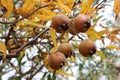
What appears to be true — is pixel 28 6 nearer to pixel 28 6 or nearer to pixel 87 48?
pixel 28 6

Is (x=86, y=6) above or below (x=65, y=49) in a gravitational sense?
above

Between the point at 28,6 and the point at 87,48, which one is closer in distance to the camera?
the point at 87,48

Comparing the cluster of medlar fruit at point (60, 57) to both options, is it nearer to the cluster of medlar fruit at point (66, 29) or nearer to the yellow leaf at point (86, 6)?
the cluster of medlar fruit at point (66, 29)

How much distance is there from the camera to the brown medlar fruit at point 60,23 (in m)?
0.91

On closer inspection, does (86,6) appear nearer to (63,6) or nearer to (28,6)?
(63,6)

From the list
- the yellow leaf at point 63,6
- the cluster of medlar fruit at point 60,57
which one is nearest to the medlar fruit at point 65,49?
the cluster of medlar fruit at point 60,57

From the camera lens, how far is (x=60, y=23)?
91 centimetres

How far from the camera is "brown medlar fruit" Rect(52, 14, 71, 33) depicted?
2.97 feet

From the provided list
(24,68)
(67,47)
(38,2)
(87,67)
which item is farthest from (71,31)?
(87,67)

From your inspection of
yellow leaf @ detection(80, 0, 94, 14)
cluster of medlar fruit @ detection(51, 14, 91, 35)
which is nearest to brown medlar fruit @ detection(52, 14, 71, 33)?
cluster of medlar fruit @ detection(51, 14, 91, 35)

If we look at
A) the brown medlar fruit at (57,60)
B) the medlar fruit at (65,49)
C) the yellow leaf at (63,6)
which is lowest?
the brown medlar fruit at (57,60)

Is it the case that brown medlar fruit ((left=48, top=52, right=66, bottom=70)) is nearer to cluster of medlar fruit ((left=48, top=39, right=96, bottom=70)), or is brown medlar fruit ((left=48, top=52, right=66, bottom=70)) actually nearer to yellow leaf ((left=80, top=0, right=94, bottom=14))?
cluster of medlar fruit ((left=48, top=39, right=96, bottom=70))

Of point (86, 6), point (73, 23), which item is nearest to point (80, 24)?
point (73, 23)

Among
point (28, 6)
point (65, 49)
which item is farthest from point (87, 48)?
point (28, 6)
